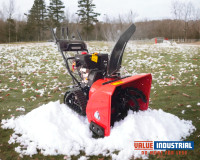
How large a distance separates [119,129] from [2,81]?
5.65 m

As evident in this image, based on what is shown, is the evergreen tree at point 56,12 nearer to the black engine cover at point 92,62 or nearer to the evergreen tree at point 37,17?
the evergreen tree at point 37,17

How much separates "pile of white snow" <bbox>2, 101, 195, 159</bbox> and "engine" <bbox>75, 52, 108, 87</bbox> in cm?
81

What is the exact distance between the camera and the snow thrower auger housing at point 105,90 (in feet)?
9.87

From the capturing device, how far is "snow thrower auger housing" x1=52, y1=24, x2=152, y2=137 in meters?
3.01

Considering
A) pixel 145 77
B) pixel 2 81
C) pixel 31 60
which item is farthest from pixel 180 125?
pixel 31 60

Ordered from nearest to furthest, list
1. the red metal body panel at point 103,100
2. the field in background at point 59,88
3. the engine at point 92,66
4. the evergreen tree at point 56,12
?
1. the red metal body panel at point 103,100
2. the engine at point 92,66
3. the field in background at point 59,88
4. the evergreen tree at point 56,12

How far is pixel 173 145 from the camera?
9.77ft

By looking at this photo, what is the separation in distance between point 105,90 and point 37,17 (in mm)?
40453

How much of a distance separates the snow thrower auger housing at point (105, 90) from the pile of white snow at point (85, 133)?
0.19 meters

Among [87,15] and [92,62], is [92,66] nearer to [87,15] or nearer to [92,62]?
[92,62]

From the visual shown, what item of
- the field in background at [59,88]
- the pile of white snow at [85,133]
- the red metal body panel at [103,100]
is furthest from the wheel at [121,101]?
the field in background at [59,88]

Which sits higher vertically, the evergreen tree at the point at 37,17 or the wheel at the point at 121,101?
the evergreen tree at the point at 37,17

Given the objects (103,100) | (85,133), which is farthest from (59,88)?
(103,100)
